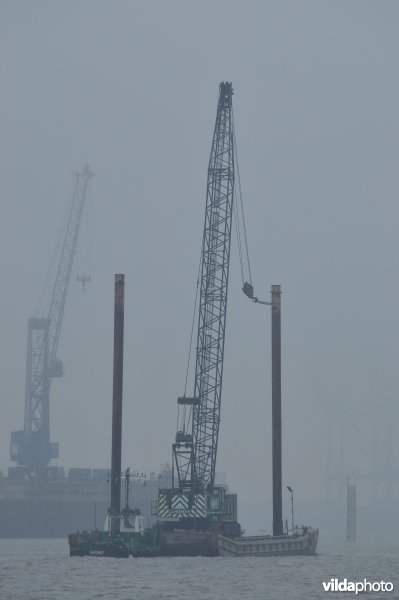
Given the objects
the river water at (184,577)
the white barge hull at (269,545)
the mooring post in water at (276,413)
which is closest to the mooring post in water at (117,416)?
the river water at (184,577)

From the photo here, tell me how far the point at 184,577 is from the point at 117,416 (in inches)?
1038

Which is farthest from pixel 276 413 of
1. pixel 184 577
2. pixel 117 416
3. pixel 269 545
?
pixel 184 577

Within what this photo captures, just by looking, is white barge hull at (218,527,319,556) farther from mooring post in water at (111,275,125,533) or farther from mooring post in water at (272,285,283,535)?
mooring post in water at (111,275,125,533)

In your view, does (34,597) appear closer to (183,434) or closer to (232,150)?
(183,434)

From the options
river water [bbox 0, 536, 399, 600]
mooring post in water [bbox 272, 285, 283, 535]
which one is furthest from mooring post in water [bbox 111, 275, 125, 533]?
mooring post in water [bbox 272, 285, 283, 535]

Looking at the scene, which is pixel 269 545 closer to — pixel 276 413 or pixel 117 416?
pixel 276 413

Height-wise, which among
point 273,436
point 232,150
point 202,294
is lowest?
point 273,436

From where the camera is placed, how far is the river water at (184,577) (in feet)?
300

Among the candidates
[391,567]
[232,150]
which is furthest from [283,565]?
[232,150]

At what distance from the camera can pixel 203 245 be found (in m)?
154

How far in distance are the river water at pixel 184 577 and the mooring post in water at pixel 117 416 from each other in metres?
5.10

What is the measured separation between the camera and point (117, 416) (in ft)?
427

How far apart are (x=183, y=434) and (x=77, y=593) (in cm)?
5179

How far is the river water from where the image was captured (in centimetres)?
9144
